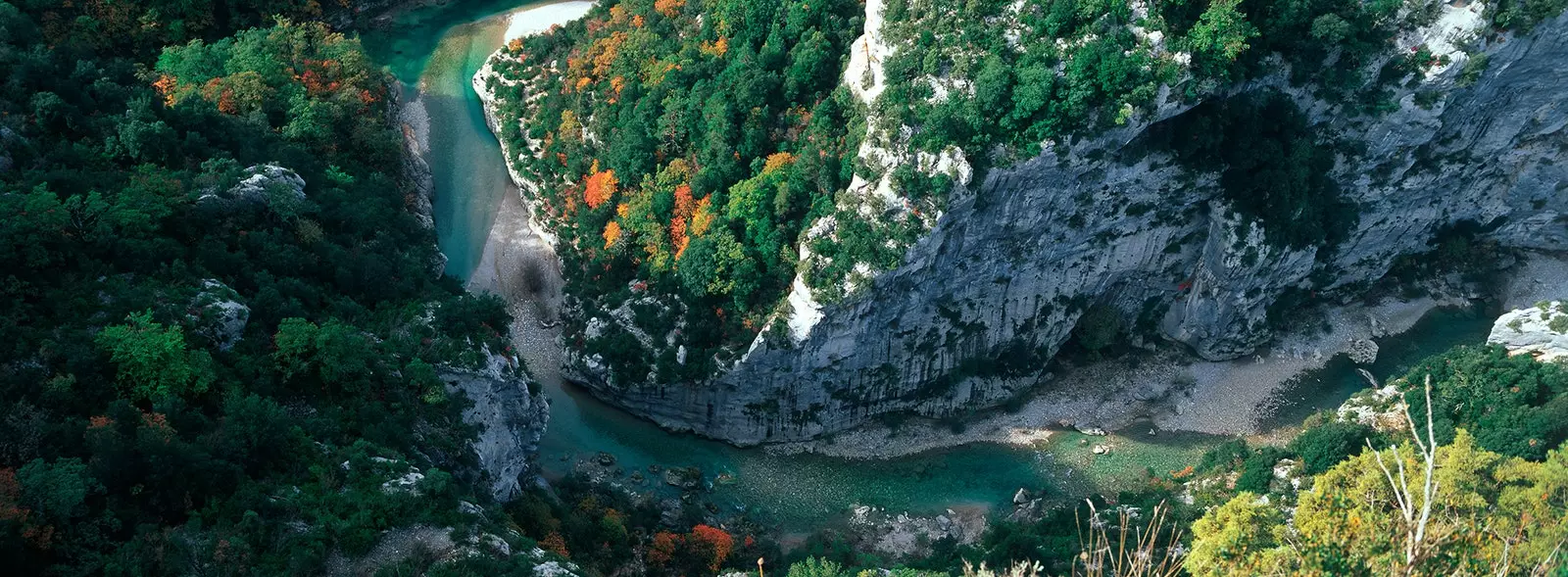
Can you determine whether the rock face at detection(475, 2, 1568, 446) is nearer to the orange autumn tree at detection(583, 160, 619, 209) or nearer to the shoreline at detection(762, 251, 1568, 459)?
the shoreline at detection(762, 251, 1568, 459)

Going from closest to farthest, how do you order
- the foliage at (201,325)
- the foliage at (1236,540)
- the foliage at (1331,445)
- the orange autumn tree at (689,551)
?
the foliage at (1236,540) → the foliage at (201,325) → the foliage at (1331,445) → the orange autumn tree at (689,551)

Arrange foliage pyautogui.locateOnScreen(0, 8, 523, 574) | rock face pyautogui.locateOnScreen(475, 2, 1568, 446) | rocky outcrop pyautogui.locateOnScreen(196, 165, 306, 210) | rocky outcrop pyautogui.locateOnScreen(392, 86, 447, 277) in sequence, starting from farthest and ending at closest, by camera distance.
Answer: rocky outcrop pyautogui.locateOnScreen(392, 86, 447, 277) < rock face pyautogui.locateOnScreen(475, 2, 1568, 446) < rocky outcrop pyautogui.locateOnScreen(196, 165, 306, 210) < foliage pyautogui.locateOnScreen(0, 8, 523, 574)

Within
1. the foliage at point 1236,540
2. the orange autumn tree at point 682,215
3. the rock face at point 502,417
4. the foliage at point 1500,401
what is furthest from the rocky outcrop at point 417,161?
the foliage at point 1500,401

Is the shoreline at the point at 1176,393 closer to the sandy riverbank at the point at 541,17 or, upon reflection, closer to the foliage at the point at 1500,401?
the foliage at the point at 1500,401

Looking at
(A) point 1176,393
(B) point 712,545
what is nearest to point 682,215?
(B) point 712,545

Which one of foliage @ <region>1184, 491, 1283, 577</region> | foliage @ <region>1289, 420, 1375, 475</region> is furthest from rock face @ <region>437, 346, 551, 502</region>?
foliage @ <region>1289, 420, 1375, 475</region>

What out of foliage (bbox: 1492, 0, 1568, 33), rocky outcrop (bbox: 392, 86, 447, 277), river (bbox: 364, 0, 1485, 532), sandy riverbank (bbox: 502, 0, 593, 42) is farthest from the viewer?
sandy riverbank (bbox: 502, 0, 593, 42)
